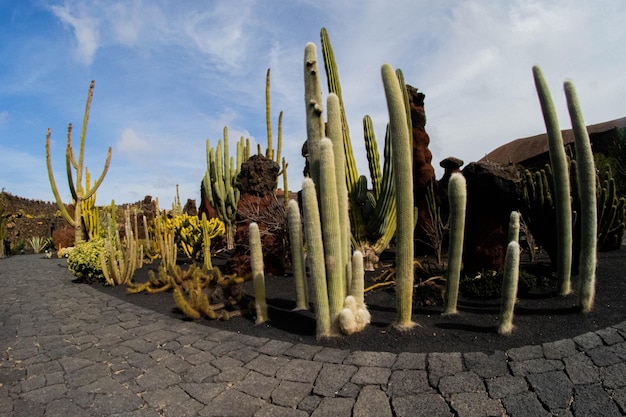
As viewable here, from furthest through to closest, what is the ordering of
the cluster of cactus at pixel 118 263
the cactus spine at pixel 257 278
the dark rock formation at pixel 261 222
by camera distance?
the cluster of cactus at pixel 118 263 < the dark rock formation at pixel 261 222 < the cactus spine at pixel 257 278

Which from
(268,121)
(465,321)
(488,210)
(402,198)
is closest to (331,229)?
(402,198)

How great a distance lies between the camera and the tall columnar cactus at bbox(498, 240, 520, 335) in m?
3.33

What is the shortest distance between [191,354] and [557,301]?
12.4 feet

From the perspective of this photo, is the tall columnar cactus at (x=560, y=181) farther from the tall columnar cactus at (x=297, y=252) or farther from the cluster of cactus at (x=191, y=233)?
the cluster of cactus at (x=191, y=233)

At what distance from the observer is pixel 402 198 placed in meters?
3.51

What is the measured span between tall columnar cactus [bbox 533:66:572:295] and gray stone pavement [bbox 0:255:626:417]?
3.16 ft

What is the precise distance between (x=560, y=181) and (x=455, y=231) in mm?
1377

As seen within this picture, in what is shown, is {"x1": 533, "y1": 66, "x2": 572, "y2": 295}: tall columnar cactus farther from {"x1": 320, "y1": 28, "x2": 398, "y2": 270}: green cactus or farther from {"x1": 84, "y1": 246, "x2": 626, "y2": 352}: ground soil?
{"x1": 320, "y1": 28, "x2": 398, "y2": 270}: green cactus

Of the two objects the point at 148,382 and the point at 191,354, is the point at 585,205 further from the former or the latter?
the point at 148,382

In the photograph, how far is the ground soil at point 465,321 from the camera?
10.8 feet

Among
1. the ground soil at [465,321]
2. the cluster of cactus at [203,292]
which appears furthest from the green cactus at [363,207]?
the cluster of cactus at [203,292]

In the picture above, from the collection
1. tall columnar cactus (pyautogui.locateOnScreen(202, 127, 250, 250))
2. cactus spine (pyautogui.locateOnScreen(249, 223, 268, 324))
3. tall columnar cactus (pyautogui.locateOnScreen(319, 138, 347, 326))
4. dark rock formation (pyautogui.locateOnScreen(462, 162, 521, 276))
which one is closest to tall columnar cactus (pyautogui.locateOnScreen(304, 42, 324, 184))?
tall columnar cactus (pyautogui.locateOnScreen(319, 138, 347, 326))

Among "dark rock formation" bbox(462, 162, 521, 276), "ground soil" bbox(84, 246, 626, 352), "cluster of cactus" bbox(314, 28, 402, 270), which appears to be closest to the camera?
"ground soil" bbox(84, 246, 626, 352)

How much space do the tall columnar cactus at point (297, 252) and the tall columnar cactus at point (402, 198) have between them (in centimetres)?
104
